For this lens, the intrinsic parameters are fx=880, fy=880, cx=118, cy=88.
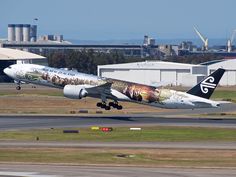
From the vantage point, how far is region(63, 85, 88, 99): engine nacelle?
315 feet

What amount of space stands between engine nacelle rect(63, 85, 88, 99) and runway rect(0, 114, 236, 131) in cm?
248

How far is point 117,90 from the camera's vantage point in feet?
323

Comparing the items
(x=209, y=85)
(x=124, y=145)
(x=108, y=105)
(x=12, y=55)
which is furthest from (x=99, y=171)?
(x=12, y=55)

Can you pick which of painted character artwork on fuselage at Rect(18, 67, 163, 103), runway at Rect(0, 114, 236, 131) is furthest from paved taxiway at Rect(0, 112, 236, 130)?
painted character artwork on fuselage at Rect(18, 67, 163, 103)

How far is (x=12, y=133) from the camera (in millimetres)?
75625

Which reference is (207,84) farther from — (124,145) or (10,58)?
(10,58)

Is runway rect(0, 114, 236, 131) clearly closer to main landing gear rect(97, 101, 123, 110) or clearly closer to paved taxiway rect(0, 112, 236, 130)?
paved taxiway rect(0, 112, 236, 130)

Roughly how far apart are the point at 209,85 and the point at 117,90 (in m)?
11.5

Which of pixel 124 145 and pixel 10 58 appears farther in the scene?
pixel 10 58

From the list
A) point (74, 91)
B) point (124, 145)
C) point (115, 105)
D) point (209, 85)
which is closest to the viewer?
point (124, 145)

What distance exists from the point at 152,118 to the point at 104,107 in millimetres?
7342

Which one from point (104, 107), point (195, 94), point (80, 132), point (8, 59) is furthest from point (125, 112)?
point (8, 59)

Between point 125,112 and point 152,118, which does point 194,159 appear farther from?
point 125,112

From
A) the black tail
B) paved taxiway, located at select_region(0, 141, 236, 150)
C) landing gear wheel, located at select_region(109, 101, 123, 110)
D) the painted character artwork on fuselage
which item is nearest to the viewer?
paved taxiway, located at select_region(0, 141, 236, 150)
